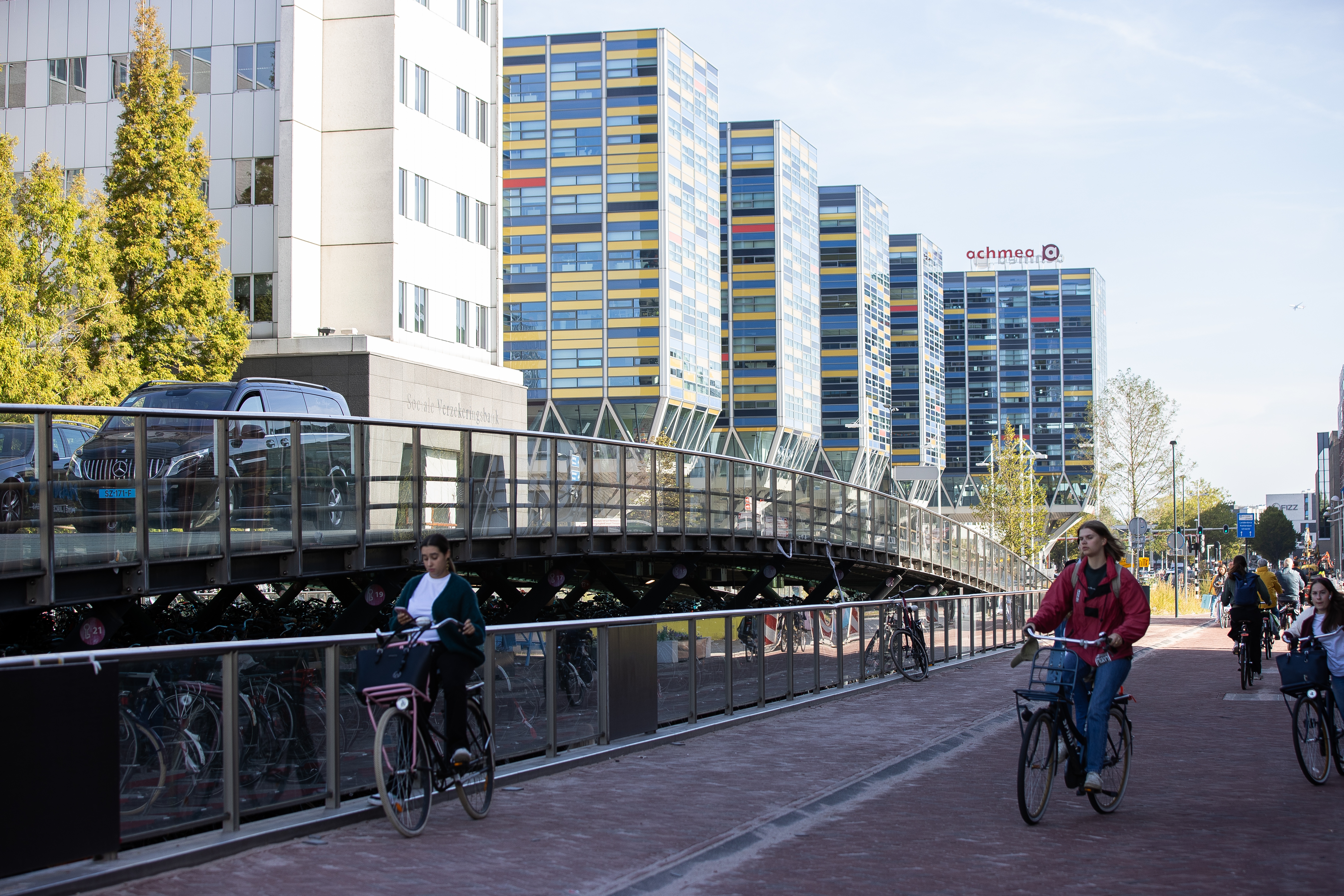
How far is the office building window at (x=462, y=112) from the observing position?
42.2 m

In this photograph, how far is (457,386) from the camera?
130 ft

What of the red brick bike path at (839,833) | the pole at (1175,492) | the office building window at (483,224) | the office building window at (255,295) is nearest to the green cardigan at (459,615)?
the red brick bike path at (839,833)

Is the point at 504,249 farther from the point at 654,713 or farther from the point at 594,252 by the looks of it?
the point at 654,713

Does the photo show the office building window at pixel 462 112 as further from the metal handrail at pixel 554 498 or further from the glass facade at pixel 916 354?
the glass facade at pixel 916 354

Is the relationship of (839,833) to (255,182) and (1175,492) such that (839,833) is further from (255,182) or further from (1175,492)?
(1175,492)

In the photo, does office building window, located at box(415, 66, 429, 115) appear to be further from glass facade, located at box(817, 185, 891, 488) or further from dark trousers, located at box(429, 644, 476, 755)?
glass facade, located at box(817, 185, 891, 488)

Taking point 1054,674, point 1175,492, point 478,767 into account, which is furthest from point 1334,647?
point 1175,492

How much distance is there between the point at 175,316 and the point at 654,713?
19.7m

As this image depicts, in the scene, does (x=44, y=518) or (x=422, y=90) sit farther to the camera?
(x=422, y=90)

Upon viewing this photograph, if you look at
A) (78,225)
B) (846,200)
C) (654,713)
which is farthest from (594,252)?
(654,713)

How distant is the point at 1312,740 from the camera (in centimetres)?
1011

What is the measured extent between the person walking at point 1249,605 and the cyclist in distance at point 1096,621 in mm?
10636

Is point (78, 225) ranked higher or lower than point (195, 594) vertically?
higher

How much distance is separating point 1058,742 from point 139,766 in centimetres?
519
